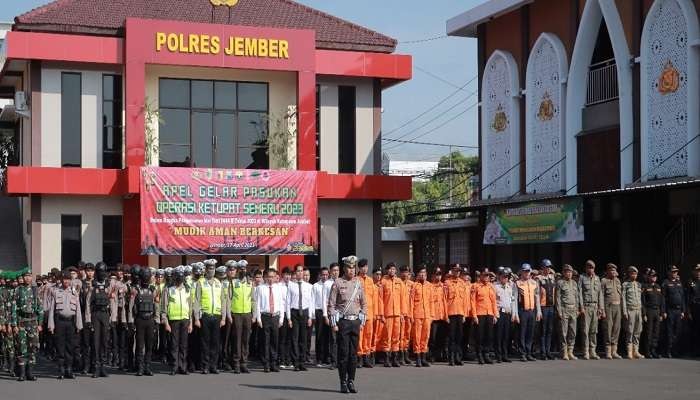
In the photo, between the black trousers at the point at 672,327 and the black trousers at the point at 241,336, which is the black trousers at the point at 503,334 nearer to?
the black trousers at the point at 672,327

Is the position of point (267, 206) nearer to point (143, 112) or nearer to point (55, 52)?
point (143, 112)

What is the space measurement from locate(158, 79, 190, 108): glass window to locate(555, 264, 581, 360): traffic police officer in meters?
15.0

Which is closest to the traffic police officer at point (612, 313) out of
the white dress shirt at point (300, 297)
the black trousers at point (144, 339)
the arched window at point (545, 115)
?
the white dress shirt at point (300, 297)

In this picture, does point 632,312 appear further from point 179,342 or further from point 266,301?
point 179,342

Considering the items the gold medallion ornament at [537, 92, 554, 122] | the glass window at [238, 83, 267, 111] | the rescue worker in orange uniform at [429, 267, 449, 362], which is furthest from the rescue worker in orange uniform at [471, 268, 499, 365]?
the glass window at [238, 83, 267, 111]

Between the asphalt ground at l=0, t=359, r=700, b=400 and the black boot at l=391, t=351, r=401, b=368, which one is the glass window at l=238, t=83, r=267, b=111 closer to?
the black boot at l=391, t=351, r=401, b=368

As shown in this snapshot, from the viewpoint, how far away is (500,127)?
108 feet

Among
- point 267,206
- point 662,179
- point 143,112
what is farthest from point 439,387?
point 143,112

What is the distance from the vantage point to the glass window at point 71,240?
31406 millimetres

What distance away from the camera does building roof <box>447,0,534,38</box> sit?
32.0 meters

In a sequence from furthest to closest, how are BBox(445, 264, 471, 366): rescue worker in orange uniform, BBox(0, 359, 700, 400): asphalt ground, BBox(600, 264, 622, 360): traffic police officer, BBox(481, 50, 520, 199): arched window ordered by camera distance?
BBox(481, 50, 520, 199): arched window, BBox(600, 264, 622, 360): traffic police officer, BBox(445, 264, 471, 366): rescue worker in orange uniform, BBox(0, 359, 700, 400): asphalt ground

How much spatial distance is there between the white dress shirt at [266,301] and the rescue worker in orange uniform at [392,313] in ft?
6.37

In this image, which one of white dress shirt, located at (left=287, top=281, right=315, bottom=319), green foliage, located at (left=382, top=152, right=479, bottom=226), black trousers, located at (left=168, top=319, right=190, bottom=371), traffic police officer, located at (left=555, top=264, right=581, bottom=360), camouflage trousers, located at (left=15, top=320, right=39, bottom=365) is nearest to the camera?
camouflage trousers, located at (left=15, top=320, right=39, bottom=365)

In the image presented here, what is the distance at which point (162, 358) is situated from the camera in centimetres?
2281
